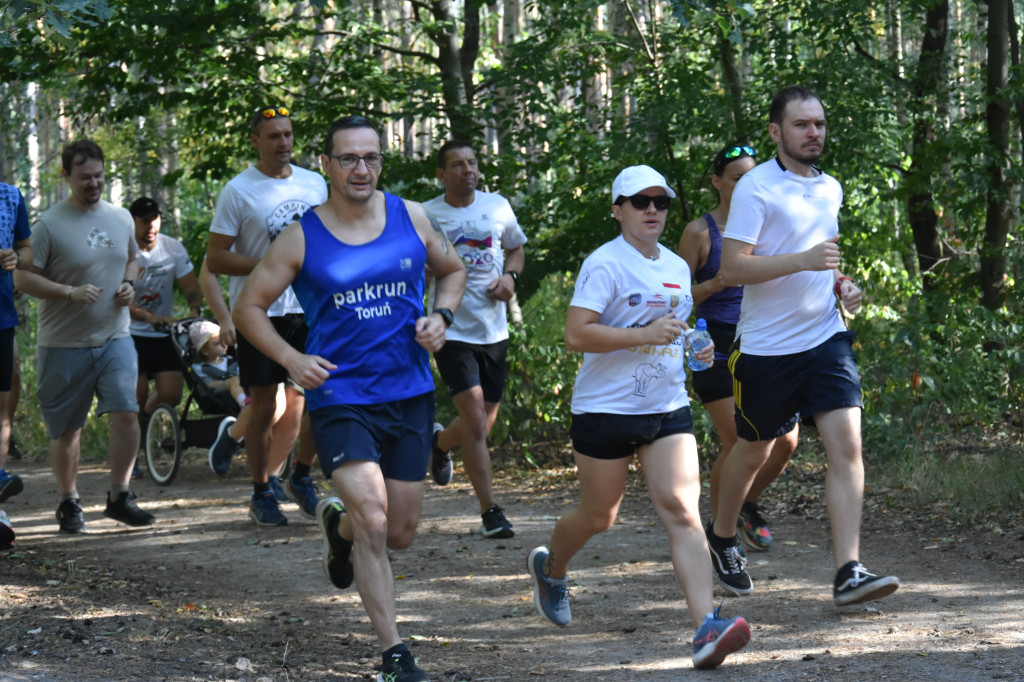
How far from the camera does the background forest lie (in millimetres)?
8352

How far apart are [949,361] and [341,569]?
5.03m

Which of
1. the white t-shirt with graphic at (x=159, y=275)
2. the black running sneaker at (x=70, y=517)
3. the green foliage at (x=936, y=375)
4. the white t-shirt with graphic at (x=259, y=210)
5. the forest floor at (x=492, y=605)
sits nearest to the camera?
the forest floor at (x=492, y=605)

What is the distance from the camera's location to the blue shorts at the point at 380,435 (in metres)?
4.48

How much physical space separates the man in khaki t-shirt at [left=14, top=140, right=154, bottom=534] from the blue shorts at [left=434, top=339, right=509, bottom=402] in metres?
2.07

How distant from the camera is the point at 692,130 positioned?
9242 mm

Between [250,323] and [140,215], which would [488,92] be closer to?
[140,215]

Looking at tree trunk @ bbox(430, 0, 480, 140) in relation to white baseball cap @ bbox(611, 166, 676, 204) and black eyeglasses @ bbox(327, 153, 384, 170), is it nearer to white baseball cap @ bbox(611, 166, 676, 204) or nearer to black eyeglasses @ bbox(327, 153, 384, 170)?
white baseball cap @ bbox(611, 166, 676, 204)

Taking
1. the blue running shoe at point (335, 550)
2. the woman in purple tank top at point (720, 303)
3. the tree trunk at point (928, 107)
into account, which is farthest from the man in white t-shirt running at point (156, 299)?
the tree trunk at point (928, 107)

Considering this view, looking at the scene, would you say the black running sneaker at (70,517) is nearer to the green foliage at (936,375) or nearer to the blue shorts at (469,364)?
the blue shorts at (469,364)

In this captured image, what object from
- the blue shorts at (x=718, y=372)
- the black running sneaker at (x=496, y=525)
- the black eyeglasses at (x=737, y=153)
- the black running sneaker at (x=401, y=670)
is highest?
the black eyeglasses at (x=737, y=153)

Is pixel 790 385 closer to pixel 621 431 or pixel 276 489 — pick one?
pixel 621 431

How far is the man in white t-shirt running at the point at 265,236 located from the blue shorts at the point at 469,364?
91cm

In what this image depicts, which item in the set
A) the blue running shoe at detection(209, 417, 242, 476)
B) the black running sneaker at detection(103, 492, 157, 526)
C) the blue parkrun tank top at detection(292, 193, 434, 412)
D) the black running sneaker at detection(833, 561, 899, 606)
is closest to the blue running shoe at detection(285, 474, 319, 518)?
the black running sneaker at detection(103, 492, 157, 526)

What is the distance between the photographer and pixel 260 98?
10984mm
